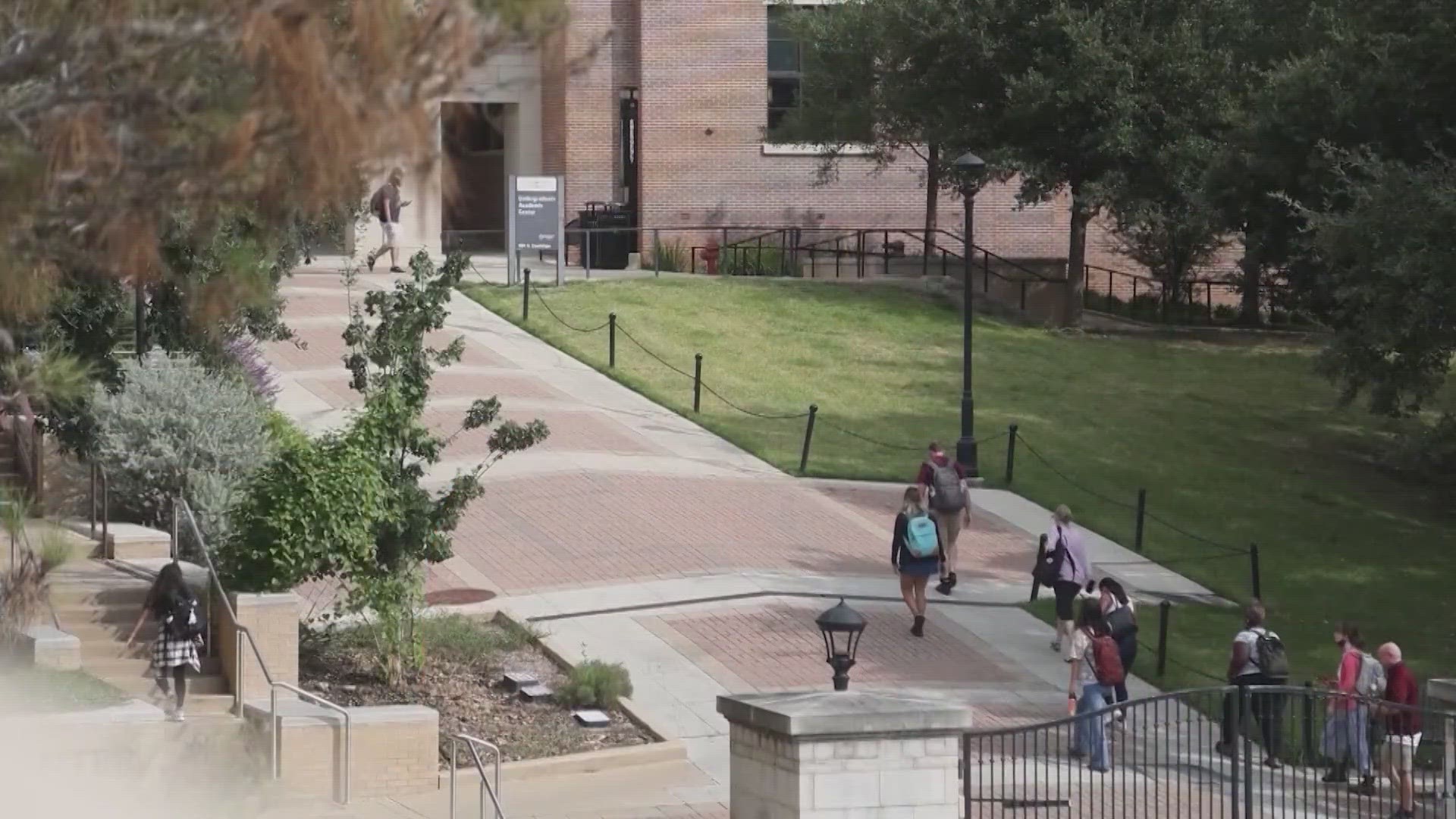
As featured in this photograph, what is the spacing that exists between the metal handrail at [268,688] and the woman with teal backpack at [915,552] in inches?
222

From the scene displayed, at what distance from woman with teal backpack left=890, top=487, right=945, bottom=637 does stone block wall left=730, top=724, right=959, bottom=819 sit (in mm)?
6916

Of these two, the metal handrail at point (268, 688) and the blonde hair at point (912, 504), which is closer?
the metal handrail at point (268, 688)

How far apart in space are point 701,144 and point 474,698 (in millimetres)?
27521

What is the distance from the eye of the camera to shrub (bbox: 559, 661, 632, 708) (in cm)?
1541

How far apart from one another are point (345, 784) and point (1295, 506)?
1586 cm

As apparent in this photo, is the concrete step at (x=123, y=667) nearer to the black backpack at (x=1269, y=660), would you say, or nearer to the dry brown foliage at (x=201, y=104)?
the black backpack at (x=1269, y=660)

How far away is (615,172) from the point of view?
41.6 metres

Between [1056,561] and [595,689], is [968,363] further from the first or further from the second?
[595,689]

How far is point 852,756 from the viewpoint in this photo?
10648 mm

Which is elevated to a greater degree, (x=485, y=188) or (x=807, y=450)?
(x=485, y=188)

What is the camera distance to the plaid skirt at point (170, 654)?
45.8ft

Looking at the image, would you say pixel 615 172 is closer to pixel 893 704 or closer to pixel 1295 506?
pixel 1295 506

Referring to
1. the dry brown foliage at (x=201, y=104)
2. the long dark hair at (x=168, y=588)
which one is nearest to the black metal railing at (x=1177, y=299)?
the long dark hair at (x=168, y=588)

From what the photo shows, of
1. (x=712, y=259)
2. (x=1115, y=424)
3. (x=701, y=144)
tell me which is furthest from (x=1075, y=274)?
(x=701, y=144)
